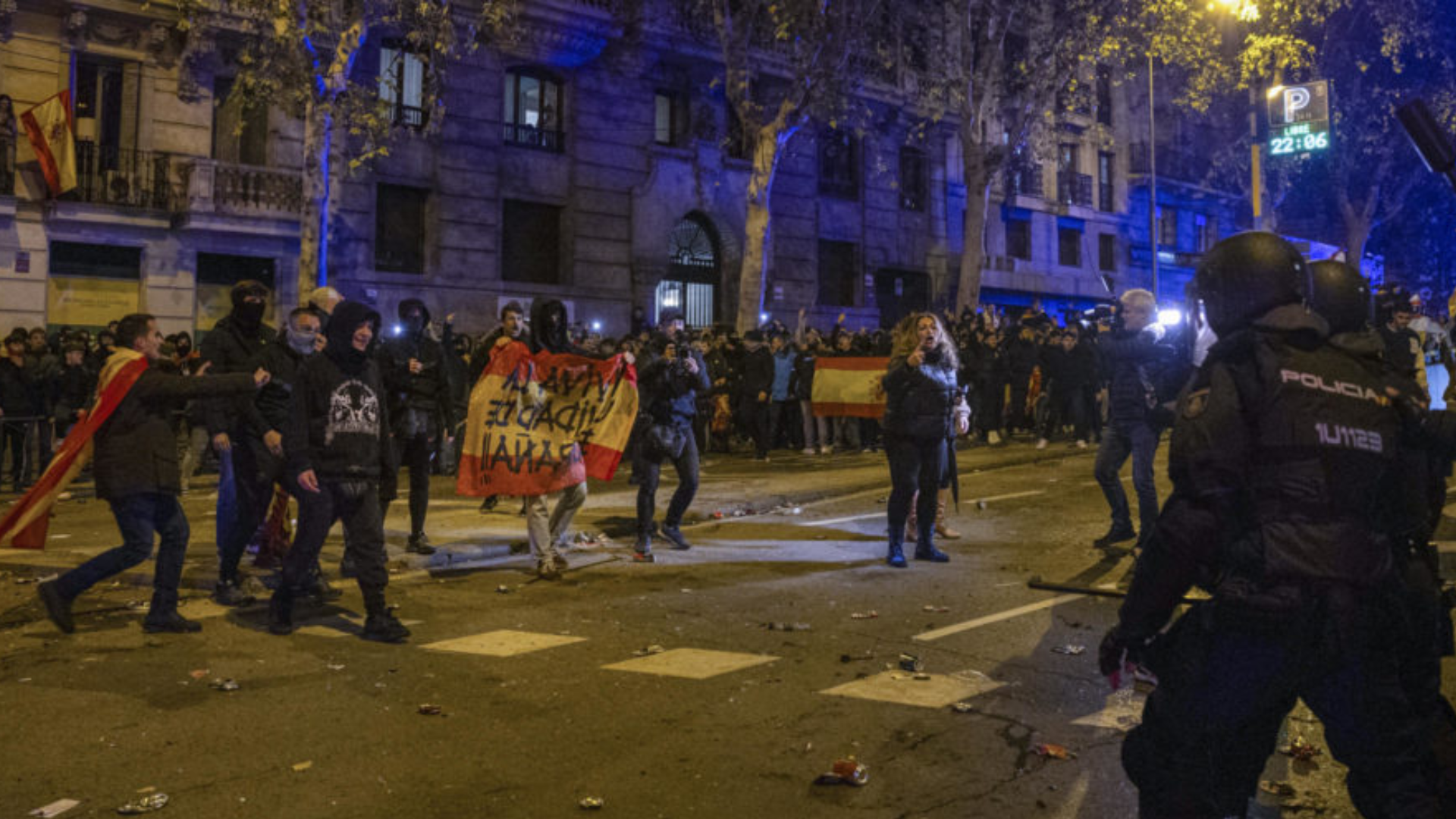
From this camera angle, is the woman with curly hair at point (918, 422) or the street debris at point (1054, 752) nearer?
the street debris at point (1054, 752)

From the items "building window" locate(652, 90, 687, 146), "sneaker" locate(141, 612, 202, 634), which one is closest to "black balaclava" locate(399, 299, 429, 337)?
"sneaker" locate(141, 612, 202, 634)

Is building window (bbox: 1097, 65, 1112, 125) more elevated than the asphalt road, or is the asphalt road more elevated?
building window (bbox: 1097, 65, 1112, 125)

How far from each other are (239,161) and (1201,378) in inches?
970

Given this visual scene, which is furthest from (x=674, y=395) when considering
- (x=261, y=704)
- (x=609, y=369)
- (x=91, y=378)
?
(x=91, y=378)

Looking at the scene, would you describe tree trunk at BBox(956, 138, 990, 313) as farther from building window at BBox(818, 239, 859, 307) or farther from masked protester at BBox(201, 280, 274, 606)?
masked protester at BBox(201, 280, 274, 606)

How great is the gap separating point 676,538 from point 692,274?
21.3m

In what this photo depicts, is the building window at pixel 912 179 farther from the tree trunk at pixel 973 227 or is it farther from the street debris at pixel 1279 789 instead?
the street debris at pixel 1279 789

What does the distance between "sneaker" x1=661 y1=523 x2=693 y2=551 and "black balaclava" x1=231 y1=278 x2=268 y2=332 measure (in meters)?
3.87

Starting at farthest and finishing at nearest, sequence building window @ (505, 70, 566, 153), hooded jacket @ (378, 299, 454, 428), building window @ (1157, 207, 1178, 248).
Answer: building window @ (1157, 207, 1178, 248) < building window @ (505, 70, 566, 153) < hooded jacket @ (378, 299, 454, 428)

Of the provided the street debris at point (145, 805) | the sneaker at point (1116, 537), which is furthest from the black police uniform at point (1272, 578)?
the sneaker at point (1116, 537)

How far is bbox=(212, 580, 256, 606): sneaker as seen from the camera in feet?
27.2

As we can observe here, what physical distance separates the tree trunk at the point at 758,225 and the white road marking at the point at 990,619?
17773mm

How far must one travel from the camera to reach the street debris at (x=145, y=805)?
167 inches

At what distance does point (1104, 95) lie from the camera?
4541 cm
